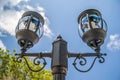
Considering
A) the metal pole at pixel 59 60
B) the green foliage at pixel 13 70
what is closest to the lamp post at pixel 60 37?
the metal pole at pixel 59 60

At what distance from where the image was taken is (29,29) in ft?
11.0

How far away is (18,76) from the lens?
53.8ft

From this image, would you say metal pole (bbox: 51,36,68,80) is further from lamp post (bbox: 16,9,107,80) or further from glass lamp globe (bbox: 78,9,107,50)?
glass lamp globe (bbox: 78,9,107,50)

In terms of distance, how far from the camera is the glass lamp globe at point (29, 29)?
3.35 m

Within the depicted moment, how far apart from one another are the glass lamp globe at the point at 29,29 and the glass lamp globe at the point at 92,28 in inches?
22.8

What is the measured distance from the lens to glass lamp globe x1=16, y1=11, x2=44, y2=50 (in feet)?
11.0

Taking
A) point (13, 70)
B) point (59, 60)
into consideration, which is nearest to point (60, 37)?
point (59, 60)

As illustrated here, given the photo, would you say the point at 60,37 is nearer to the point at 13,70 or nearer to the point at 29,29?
the point at 29,29

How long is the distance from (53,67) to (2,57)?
47.7ft

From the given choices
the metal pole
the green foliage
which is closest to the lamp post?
the metal pole

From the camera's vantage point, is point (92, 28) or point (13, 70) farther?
point (13, 70)

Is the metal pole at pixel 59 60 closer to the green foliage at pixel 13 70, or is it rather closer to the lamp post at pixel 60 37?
the lamp post at pixel 60 37

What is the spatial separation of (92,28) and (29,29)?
853 mm

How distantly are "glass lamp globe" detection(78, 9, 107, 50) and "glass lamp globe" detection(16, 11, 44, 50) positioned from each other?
58 cm
